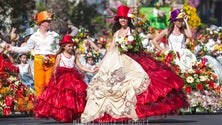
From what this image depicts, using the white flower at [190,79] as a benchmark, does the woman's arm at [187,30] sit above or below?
above

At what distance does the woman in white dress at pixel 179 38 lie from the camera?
21.6 m

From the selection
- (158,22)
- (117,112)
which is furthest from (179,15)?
(158,22)

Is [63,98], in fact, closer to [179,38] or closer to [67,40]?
[67,40]

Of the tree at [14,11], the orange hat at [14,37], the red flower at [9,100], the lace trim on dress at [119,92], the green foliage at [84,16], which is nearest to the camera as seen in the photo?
the lace trim on dress at [119,92]

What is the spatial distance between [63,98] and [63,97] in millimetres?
17

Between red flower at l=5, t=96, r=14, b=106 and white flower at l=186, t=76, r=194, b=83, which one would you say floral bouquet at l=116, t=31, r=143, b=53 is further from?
white flower at l=186, t=76, r=194, b=83

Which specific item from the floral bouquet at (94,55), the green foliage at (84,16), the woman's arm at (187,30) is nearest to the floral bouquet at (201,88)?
the woman's arm at (187,30)

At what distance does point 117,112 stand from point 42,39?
3876 mm

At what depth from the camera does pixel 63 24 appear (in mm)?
27781

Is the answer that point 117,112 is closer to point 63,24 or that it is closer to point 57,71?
point 57,71

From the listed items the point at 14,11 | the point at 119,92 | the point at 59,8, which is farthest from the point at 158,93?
the point at 59,8

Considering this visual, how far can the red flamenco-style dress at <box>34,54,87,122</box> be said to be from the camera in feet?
61.2

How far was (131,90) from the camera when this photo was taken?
17922 mm

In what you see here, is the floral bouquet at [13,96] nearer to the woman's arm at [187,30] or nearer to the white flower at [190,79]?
the white flower at [190,79]
